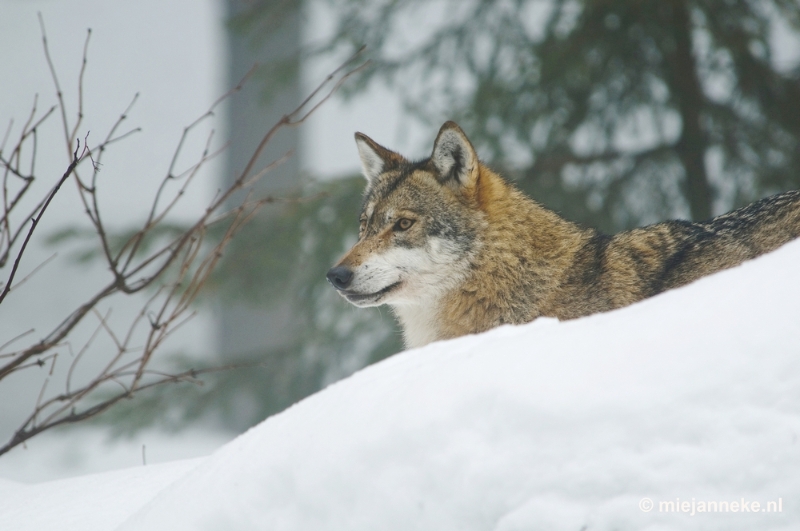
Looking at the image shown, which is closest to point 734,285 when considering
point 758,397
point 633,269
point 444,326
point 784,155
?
point 758,397

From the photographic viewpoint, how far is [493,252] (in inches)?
150

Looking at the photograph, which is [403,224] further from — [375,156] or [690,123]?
[690,123]

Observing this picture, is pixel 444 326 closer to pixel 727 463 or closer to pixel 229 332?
pixel 727 463

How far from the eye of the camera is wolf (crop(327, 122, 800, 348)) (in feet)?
11.5

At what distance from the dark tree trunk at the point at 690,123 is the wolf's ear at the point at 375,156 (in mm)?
3744

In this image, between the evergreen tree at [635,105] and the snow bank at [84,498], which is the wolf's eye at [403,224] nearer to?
the snow bank at [84,498]

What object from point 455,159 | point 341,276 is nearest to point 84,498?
point 341,276

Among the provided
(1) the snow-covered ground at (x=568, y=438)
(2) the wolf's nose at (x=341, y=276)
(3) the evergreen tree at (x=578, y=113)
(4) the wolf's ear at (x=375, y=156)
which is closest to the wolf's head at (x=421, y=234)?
(2) the wolf's nose at (x=341, y=276)

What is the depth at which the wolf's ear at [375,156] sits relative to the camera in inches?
170

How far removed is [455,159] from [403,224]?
1.46ft

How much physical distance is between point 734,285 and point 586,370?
0.50 meters

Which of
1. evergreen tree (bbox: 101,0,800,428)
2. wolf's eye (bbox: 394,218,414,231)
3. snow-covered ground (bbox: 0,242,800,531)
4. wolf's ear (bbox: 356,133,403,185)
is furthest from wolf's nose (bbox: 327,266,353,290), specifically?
evergreen tree (bbox: 101,0,800,428)

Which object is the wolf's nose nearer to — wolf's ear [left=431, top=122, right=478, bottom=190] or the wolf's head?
the wolf's head

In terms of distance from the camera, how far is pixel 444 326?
150 inches
